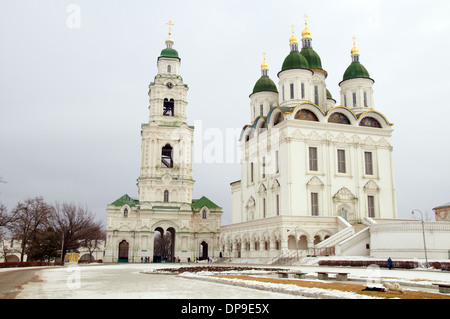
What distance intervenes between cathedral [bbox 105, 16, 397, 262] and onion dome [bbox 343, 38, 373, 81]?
0.36 ft

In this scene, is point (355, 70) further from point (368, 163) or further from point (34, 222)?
point (34, 222)

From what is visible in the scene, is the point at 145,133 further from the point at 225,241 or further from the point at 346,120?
the point at 346,120

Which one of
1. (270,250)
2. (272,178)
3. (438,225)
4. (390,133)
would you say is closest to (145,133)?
(272,178)

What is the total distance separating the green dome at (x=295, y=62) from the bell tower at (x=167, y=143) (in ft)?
52.7

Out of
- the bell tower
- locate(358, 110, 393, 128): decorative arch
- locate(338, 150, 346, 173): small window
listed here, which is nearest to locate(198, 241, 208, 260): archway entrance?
the bell tower

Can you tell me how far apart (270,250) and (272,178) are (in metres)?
8.19

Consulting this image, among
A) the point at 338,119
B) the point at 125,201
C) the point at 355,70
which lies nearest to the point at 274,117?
the point at 338,119

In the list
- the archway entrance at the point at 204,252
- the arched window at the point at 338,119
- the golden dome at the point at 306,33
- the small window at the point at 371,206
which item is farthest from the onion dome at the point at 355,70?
the archway entrance at the point at 204,252

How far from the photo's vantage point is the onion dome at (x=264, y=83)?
175 ft

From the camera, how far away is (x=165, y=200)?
5566cm

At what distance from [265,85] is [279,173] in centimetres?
1389

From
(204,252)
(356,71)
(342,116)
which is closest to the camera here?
(342,116)

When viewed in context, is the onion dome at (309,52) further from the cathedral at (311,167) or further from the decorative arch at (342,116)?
the decorative arch at (342,116)

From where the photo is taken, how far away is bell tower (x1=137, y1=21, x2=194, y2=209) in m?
55.3
